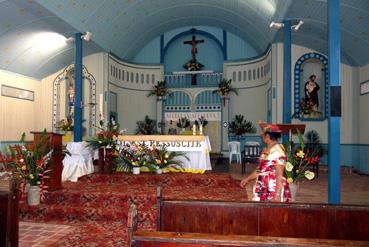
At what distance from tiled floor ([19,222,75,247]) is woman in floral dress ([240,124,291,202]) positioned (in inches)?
90.4

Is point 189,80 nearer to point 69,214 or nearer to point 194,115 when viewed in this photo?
point 194,115

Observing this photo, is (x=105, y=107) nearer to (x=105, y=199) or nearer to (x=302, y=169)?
(x=105, y=199)

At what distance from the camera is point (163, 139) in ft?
21.1

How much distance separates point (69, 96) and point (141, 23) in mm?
3427

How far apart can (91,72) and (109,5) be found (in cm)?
263

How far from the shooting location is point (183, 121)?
11492mm

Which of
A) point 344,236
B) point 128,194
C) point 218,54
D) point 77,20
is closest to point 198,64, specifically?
point 218,54

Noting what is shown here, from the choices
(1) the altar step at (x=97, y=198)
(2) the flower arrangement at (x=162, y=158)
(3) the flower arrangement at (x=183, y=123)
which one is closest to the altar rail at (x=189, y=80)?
(3) the flower arrangement at (x=183, y=123)

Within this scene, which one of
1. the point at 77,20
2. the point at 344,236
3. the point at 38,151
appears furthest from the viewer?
the point at 77,20

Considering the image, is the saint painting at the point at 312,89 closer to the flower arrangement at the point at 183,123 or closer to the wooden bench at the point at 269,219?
the flower arrangement at the point at 183,123

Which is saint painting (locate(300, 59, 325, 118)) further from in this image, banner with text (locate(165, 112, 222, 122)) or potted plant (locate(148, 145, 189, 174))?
potted plant (locate(148, 145, 189, 174))

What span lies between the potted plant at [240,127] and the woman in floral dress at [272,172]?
7.94 m

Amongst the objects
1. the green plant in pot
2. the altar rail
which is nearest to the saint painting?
the green plant in pot

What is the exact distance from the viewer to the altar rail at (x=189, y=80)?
12430 millimetres
